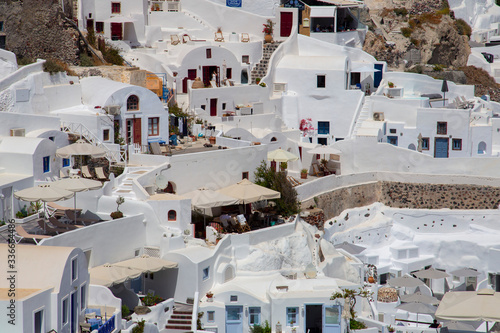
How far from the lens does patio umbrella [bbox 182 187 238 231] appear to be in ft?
153

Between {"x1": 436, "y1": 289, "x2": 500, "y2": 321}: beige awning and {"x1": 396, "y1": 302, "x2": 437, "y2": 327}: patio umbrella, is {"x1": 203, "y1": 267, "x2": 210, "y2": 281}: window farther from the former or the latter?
{"x1": 436, "y1": 289, "x2": 500, "y2": 321}: beige awning

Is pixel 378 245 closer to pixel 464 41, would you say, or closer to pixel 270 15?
pixel 270 15

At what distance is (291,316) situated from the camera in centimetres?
4322

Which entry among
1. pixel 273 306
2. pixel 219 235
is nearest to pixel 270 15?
pixel 219 235

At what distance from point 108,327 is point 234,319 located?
811 centimetres

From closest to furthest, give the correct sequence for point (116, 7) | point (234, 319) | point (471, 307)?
point (471, 307)
point (234, 319)
point (116, 7)

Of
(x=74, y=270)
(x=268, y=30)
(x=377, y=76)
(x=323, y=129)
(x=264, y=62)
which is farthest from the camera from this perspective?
(x=377, y=76)

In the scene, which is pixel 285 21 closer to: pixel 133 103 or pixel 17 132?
pixel 133 103

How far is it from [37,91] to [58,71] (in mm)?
2192

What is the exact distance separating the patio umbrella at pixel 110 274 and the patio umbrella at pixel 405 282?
49.1ft

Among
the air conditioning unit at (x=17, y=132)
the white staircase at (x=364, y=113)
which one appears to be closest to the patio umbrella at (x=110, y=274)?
the air conditioning unit at (x=17, y=132)

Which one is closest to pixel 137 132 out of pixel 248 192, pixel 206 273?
pixel 248 192

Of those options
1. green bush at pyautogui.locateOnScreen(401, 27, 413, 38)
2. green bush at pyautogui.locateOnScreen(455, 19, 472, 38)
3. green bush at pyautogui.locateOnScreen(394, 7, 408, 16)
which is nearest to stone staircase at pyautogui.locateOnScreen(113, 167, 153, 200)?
green bush at pyautogui.locateOnScreen(401, 27, 413, 38)

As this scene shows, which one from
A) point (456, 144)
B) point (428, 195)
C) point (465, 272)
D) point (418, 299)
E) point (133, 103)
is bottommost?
point (465, 272)
